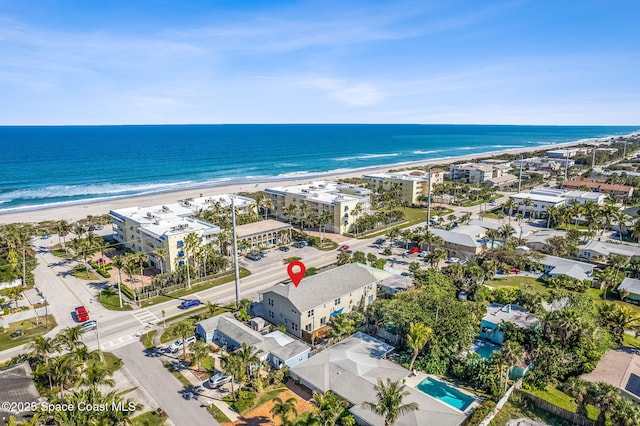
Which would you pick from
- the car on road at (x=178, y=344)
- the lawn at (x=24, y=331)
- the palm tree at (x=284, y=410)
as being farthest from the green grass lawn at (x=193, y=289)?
the palm tree at (x=284, y=410)

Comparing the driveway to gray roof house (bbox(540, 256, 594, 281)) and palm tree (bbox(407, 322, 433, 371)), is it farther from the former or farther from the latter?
gray roof house (bbox(540, 256, 594, 281))

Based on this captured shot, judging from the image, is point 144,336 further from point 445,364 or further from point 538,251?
point 538,251

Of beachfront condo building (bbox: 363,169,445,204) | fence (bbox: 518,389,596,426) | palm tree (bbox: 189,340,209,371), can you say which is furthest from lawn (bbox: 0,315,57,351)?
beachfront condo building (bbox: 363,169,445,204)

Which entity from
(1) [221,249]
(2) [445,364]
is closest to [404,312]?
(2) [445,364]

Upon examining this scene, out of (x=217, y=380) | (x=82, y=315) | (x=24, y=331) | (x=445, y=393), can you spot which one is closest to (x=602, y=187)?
(x=445, y=393)

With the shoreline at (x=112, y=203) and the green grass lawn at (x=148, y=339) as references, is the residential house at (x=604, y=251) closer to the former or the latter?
the green grass lawn at (x=148, y=339)

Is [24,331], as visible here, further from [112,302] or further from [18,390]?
[18,390]

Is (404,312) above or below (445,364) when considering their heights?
above
